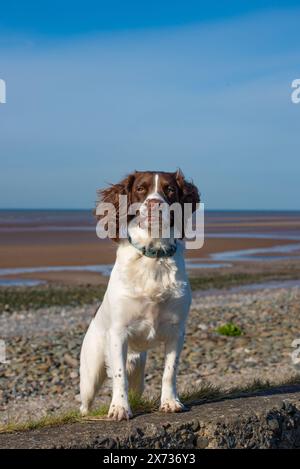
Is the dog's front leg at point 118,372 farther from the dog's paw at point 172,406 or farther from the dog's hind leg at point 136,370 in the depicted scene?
the dog's hind leg at point 136,370

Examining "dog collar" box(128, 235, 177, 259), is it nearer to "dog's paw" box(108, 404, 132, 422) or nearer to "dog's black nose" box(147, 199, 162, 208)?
"dog's black nose" box(147, 199, 162, 208)

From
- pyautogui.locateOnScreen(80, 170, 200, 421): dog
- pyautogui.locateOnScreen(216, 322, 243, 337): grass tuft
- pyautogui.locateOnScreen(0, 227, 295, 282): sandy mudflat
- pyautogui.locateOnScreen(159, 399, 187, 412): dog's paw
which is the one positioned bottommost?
pyautogui.locateOnScreen(0, 227, 295, 282): sandy mudflat

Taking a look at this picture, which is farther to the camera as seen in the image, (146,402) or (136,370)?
(136,370)

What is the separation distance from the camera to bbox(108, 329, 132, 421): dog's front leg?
5.07 m

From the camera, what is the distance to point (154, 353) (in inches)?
450

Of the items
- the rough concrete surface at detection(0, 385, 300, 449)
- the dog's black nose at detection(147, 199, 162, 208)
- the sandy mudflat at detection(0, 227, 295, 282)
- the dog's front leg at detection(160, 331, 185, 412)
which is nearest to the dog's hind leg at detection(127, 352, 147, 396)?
the dog's front leg at detection(160, 331, 185, 412)

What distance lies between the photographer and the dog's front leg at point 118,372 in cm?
507

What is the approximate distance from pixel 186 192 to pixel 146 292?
827mm

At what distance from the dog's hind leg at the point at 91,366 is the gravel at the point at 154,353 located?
5.44ft

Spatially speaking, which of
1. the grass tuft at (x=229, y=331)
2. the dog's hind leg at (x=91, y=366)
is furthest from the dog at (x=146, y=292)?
the grass tuft at (x=229, y=331)

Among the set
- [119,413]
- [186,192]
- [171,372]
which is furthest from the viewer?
[186,192]

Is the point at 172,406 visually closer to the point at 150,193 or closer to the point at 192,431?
the point at 192,431

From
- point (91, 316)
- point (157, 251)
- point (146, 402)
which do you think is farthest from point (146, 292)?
point (91, 316)
